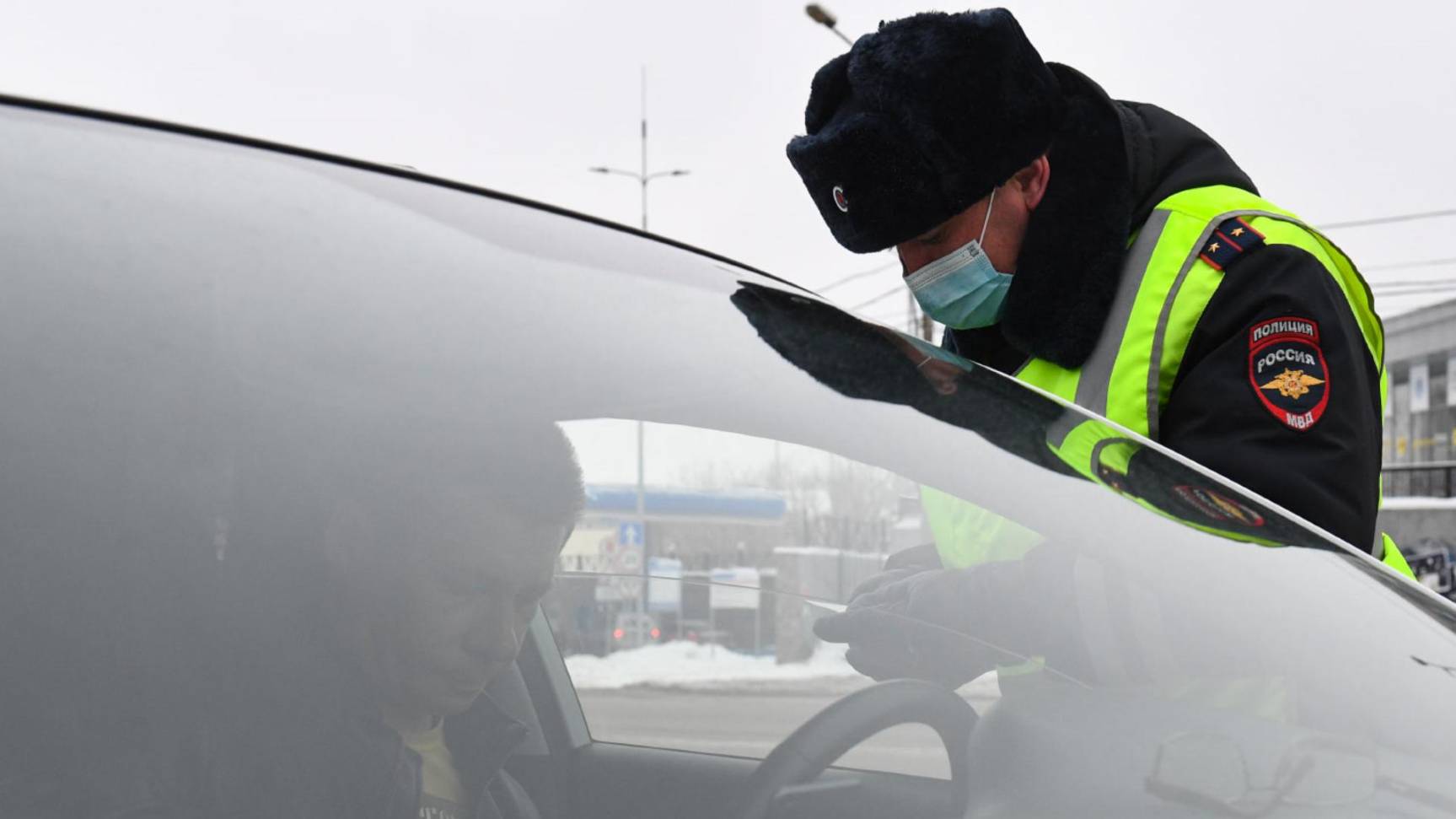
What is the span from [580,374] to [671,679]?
0.24 m

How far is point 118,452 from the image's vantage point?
0.88 metres

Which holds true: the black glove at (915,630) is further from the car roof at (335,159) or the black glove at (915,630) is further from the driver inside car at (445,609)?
the car roof at (335,159)

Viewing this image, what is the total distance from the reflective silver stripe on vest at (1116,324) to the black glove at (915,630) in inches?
38.5

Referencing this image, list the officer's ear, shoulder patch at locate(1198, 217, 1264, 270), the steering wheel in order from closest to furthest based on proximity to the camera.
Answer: the steering wheel < shoulder patch at locate(1198, 217, 1264, 270) < the officer's ear

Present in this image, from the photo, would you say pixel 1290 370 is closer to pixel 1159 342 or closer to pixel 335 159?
pixel 1159 342

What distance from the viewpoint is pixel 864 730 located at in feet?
3.01

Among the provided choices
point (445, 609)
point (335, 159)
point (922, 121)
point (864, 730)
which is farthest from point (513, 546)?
point (922, 121)

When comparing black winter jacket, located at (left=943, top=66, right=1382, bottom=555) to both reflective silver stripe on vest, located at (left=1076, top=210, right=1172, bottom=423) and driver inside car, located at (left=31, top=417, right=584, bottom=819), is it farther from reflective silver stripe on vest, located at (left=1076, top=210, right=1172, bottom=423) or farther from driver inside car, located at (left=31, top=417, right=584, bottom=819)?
driver inside car, located at (left=31, top=417, right=584, bottom=819)

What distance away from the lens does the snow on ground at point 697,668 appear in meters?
0.92

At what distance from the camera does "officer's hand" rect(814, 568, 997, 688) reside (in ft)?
3.12

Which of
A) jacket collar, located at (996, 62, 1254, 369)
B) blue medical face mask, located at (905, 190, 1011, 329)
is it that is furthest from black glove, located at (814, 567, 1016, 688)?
blue medical face mask, located at (905, 190, 1011, 329)

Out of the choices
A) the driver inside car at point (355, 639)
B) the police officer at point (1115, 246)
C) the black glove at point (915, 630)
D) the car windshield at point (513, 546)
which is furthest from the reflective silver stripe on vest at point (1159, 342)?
the driver inside car at point (355, 639)

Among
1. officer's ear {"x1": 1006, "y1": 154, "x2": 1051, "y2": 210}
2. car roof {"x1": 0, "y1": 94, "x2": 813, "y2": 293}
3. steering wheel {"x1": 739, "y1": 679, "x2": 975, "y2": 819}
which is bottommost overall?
steering wheel {"x1": 739, "y1": 679, "x2": 975, "y2": 819}

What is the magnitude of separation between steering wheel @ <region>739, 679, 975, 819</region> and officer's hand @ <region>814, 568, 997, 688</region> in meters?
0.01
